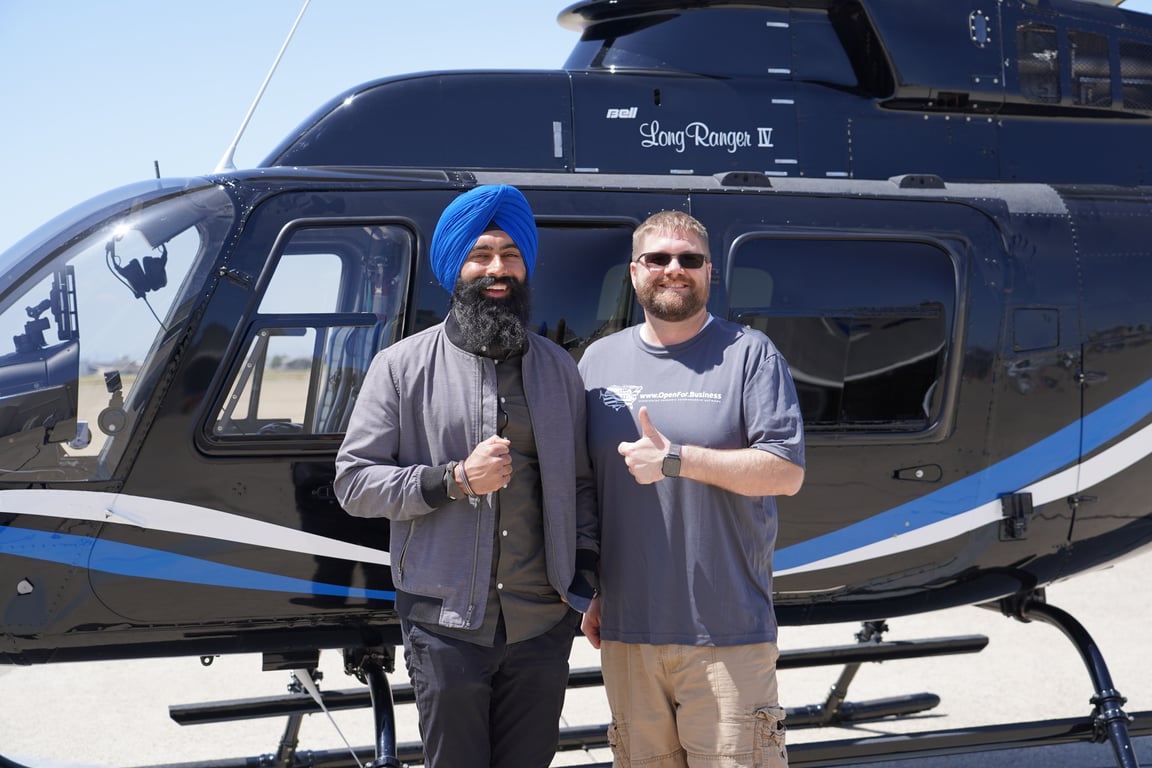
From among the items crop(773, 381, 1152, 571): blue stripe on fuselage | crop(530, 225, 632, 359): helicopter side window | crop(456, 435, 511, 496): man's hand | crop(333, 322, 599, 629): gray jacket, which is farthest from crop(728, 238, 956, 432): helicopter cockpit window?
crop(456, 435, 511, 496): man's hand

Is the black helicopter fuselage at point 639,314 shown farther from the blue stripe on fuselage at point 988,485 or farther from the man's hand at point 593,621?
the man's hand at point 593,621

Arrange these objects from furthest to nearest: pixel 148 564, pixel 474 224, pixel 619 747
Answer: pixel 148 564
pixel 619 747
pixel 474 224

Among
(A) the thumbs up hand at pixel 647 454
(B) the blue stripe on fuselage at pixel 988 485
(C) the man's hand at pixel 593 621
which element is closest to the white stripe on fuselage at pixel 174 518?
(C) the man's hand at pixel 593 621

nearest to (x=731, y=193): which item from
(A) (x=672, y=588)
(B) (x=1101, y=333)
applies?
(B) (x=1101, y=333)

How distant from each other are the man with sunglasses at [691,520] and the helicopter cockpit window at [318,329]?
1118 millimetres

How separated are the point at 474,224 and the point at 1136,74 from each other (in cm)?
375

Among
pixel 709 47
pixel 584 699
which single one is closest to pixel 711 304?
pixel 709 47

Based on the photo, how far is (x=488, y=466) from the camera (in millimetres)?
2502

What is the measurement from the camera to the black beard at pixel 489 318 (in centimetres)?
270

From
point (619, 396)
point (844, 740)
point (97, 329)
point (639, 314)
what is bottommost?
point (844, 740)

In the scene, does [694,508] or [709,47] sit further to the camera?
[709,47]

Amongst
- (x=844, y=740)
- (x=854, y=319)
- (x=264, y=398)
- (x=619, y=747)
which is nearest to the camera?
(x=619, y=747)

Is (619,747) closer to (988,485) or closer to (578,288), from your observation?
(578,288)

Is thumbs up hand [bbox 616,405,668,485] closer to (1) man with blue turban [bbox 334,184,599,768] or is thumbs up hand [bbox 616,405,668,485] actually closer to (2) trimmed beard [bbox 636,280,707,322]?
(1) man with blue turban [bbox 334,184,599,768]
